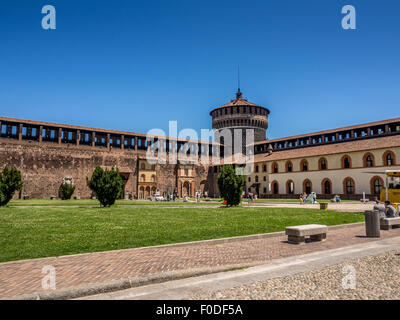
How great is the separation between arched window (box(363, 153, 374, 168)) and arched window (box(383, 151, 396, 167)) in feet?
5.27

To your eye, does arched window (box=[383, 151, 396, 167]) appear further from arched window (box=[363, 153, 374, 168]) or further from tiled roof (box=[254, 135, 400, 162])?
arched window (box=[363, 153, 374, 168])

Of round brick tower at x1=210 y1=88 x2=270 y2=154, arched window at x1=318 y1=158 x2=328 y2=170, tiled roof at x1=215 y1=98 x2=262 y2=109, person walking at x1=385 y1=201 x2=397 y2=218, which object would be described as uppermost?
tiled roof at x1=215 y1=98 x2=262 y2=109

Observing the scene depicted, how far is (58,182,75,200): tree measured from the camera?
4006 cm

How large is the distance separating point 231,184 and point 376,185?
77.9 feet

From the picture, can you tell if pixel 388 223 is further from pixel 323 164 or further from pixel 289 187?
pixel 289 187

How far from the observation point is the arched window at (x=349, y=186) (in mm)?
40006

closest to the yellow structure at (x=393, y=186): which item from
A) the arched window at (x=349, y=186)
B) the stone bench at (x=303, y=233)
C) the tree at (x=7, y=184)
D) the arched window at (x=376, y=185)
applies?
the stone bench at (x=303, y=233)

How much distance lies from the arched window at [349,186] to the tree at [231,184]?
23.3m

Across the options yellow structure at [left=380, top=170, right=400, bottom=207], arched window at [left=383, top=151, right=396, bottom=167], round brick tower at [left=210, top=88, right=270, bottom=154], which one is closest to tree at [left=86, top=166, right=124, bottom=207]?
yellow structure at [left=380, top=170, right=400, bottom=207]

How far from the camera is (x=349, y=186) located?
40438mm

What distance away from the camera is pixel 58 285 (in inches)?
179

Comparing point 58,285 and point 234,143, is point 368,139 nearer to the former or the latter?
point 234,143

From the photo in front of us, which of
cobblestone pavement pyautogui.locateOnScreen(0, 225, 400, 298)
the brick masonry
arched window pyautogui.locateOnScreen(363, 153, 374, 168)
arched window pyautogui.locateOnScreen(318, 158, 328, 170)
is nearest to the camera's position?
cobblestone pavement pyautogui.locateOnScreen(0, 225, 400, 298)
